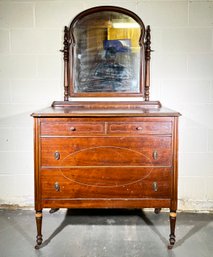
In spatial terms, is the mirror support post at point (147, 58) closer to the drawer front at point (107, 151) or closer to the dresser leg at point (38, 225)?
the drawer front at point (107, 151)

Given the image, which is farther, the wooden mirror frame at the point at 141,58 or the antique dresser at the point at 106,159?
the wooden mirror frame at the point at 141,58

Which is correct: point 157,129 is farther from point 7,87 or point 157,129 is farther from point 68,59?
point 7,87

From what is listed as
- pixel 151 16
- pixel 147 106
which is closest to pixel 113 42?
pixel 151 16

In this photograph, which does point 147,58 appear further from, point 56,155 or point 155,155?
point 56,155

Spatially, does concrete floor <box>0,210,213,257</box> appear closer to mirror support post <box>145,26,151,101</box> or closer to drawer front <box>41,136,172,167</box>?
drawer front <box>41,136,172,167</box>

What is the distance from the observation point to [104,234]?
2.60 meters

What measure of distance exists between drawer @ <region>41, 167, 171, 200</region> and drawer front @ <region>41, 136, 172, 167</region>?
0.06 m

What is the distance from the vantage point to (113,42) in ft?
9.52

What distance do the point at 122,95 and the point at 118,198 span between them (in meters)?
1.09

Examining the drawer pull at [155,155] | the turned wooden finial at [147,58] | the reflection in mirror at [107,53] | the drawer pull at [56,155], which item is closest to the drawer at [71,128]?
the drawer pull at [56,155]

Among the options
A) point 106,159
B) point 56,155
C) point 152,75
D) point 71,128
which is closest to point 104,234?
point 106,159

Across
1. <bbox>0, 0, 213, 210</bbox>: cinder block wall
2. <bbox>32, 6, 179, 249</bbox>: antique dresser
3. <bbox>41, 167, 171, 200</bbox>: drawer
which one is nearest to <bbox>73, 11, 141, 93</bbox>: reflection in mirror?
<bbox>0, 0, 213, 210</bbox>: cinder block wall

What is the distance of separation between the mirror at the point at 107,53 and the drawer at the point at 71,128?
75 centimetres

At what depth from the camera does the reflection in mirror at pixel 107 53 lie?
2.89 meters
